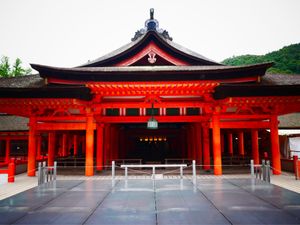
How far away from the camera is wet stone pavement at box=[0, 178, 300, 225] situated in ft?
18.9

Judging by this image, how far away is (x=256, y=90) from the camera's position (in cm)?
1252

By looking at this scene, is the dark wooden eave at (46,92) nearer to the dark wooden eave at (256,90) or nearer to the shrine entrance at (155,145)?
the dark wooden eave at (256,90)

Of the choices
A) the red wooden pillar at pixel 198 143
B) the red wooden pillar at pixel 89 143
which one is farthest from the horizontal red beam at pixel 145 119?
the red wooden pillar at pixel 198 143

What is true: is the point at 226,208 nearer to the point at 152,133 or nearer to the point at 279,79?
the point at 279,79

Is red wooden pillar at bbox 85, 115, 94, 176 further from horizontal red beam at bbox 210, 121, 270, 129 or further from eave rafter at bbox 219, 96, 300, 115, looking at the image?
horizontal red beam at bbox 210, 121, 270, 129

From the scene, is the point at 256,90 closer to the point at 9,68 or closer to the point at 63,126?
the point at 63,126

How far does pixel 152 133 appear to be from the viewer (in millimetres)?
26531

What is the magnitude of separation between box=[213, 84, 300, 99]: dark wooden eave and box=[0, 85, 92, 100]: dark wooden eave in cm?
772

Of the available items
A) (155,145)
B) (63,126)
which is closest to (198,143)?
(63,126)

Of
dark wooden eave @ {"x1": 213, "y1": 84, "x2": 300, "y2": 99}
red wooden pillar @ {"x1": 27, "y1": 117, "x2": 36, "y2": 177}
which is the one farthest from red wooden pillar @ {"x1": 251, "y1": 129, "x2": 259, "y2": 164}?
red wooden pillar @ {"x1": 27, "y1": 117, "x2": 36, "y2": 177}

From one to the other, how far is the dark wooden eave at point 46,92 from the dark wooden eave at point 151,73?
2.66ft

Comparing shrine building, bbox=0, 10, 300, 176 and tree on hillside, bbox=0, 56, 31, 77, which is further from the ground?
tree on hillside, bbox=0, 56, 31, 77

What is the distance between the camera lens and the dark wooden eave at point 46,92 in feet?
40.8

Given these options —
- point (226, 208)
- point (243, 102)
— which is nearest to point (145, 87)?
point (243, 102)
